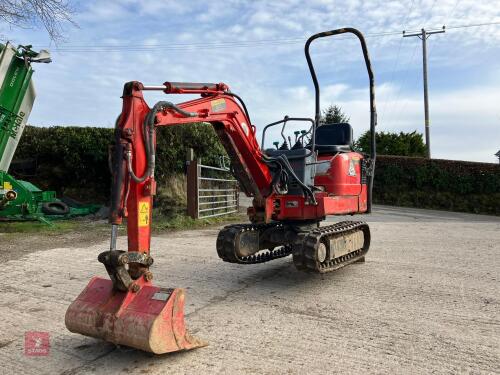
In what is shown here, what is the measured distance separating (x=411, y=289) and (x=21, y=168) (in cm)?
1280

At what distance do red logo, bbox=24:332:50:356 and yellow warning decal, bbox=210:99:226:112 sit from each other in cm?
271

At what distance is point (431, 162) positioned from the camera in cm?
2227

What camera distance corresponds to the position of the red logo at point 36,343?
3813 mm

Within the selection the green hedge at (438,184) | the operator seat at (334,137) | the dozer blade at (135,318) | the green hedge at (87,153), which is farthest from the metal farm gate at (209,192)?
the green hedge at (438,184)

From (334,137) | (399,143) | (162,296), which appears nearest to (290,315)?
(162,296)

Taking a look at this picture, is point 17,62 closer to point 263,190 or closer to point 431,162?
point 263,190

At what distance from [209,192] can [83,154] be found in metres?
4.28

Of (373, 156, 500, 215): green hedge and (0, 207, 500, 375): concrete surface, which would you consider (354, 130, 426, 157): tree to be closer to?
(373, 156, 500, 215): green hedge

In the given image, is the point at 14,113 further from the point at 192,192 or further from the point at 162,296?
the point at 162,296

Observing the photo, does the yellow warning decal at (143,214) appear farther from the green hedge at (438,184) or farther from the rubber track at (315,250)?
the green hedge at (438,184)

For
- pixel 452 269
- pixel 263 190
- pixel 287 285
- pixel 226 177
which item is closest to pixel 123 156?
pixel 263 190

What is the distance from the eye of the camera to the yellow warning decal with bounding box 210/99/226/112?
5.02 metres

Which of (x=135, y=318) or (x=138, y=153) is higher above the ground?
(x=138, y=153)

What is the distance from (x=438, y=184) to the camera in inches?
859
